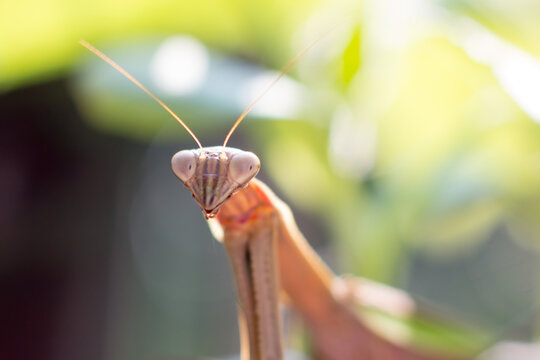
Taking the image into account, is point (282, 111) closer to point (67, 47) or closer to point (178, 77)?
point (178, 77)

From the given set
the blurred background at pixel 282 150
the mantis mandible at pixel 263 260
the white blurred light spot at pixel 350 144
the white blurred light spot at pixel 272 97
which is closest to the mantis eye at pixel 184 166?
the mantis mandible at pixel 263 260

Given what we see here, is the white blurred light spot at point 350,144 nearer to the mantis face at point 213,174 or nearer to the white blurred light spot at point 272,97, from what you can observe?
the white blurred light spot at point 272,97

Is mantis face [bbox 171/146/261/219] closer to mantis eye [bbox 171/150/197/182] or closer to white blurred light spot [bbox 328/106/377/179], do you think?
mantis eye [bbox 171/150/197/182]

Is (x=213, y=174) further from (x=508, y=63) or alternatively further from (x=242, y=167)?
(x=508, y=63)

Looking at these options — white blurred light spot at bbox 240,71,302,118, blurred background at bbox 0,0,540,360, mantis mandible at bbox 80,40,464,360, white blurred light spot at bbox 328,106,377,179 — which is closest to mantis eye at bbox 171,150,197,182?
mantis mandible at bbox 80,40,464,360

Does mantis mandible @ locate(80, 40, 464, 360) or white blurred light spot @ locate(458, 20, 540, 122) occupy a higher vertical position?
white blurred light spot @ locate(458, 20, 540, 122)

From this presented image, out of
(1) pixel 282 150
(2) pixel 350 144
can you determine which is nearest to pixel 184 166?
(2) pixel 350 144

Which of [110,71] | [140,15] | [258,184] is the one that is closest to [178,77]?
[110,71]
